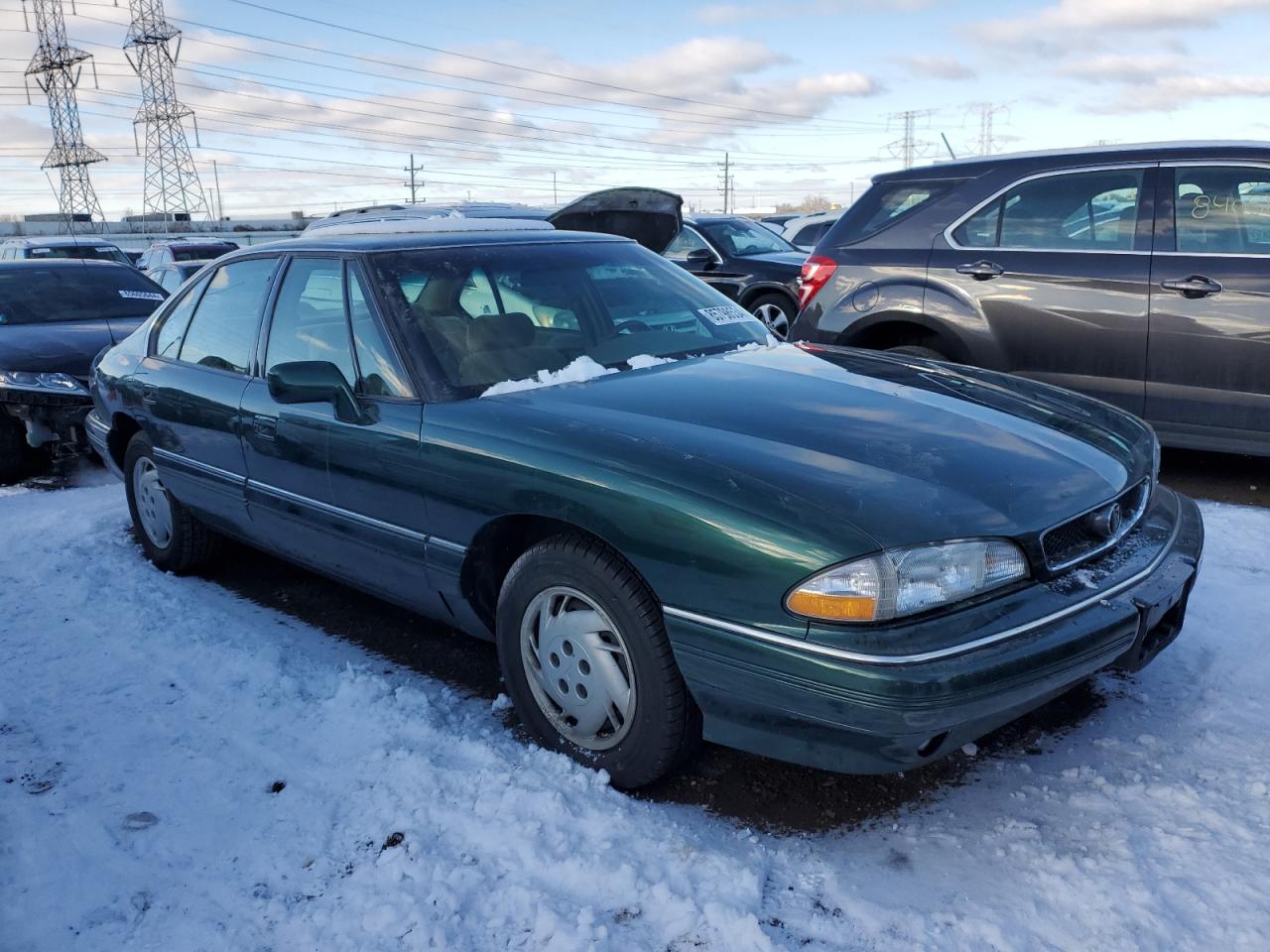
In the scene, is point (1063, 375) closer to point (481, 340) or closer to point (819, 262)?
point (819, 262)

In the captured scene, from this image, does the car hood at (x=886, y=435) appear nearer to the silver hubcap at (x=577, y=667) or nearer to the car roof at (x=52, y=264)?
the silver hubcap at (x=577, y=667)

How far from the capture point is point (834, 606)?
92.8 inches

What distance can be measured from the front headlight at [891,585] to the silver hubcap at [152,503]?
3461 mm

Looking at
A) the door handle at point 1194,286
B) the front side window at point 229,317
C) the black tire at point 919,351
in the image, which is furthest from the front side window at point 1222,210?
the front side window at point 229,317

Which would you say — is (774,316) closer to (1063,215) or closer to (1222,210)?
(1063,215)

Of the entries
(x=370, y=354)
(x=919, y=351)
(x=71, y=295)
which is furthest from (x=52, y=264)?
(x=919, y=351)

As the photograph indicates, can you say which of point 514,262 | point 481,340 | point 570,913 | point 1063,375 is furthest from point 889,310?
point 570,913

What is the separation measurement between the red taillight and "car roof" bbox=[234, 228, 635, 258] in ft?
7.05

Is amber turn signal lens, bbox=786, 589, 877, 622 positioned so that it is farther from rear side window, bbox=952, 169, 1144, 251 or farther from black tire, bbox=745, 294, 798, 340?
black tire, bbox=745, 294, 798, 340

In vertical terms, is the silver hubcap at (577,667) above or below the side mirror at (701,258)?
below

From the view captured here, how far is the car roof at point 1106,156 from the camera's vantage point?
201 inches

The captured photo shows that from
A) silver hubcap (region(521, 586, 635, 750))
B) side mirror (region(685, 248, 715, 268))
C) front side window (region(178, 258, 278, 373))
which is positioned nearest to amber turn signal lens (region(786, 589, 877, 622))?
silver hubcap (region(521, 586, 635, 750))

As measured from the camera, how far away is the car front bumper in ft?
7.55

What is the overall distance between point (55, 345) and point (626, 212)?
13.8 ft
